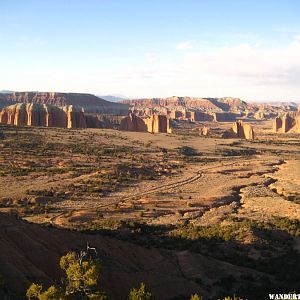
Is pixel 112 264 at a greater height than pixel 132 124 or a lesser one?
lesser

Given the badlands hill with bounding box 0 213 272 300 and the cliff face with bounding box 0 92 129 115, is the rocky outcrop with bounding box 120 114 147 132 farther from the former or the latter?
the badlands hill with bounding box 0 213 272 300

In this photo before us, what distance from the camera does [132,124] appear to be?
12388 centimetres

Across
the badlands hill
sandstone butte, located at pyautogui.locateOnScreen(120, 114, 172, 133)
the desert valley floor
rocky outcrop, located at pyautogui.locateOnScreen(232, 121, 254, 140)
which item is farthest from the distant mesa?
the badlands hill

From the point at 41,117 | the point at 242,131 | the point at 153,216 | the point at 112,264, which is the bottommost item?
the point at 153,216

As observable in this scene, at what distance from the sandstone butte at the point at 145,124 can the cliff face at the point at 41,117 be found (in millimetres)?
9911

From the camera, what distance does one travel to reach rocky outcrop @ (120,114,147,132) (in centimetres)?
12294

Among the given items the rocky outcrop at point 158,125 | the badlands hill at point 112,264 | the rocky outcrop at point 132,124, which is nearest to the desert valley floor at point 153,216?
the badlands hill at point 112,264

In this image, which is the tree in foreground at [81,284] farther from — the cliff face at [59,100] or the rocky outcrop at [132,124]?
the cliff face at [59,100]

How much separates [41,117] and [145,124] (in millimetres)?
29597

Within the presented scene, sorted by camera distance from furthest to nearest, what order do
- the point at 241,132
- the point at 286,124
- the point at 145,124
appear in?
the point at 286,124 < the point at 145,124 < the point at 241,132

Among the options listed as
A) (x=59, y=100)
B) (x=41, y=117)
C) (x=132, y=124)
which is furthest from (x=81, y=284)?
(x=59, y=100)

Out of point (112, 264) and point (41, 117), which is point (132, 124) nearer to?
point (41, 117)

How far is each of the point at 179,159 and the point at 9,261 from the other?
2175 inches

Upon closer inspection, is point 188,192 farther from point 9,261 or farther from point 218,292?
point 9,261
